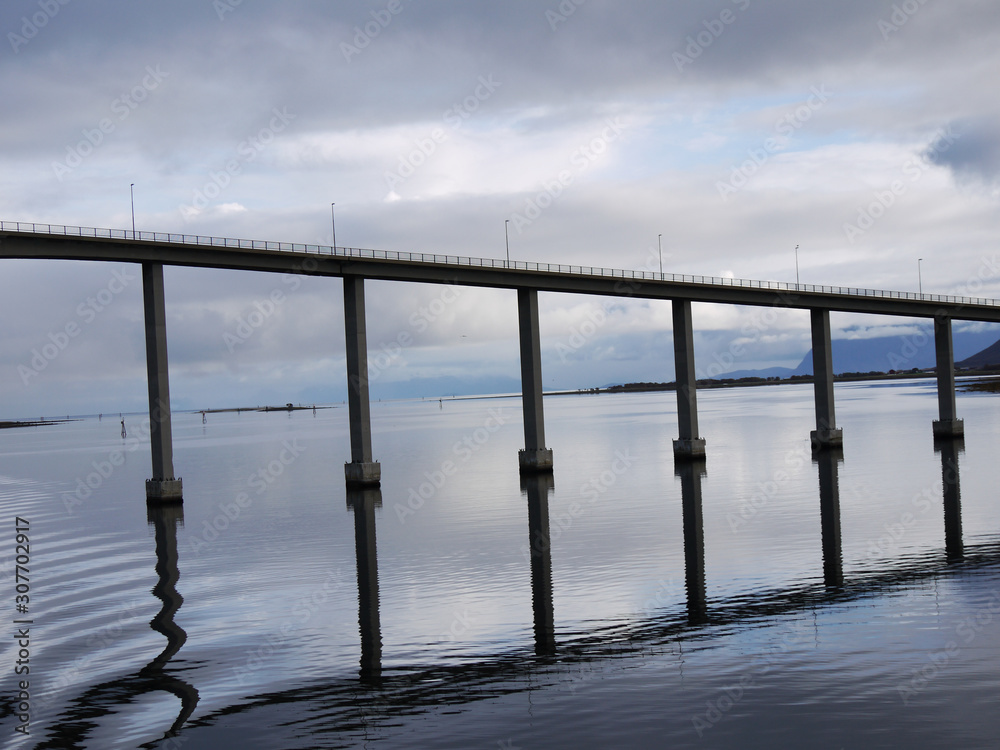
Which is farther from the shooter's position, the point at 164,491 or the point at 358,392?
the point at 358,392

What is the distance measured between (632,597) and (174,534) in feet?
78.8

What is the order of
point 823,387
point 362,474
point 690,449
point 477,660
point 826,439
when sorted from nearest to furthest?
point 477,660
point 362,474
point 690,449
point 826,439
point 823,387

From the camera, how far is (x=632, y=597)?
2233 cm

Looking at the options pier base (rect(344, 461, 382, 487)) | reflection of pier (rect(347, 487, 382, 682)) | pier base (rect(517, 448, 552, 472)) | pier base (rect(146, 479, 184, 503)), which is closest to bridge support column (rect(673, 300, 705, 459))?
pier base (rect(517, 448, 552, 472))

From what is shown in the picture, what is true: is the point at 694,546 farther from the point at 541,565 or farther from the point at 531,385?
the point at 531,385

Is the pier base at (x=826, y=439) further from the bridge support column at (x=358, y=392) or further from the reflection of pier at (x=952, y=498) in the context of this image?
the bridge support column at (x=358, y=392)

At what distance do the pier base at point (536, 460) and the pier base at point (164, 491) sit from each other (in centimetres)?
2134

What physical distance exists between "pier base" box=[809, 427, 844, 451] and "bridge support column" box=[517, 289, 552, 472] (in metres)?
23.2

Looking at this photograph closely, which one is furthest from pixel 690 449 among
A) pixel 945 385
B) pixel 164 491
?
pixel 164 491

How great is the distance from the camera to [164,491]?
1922 inches

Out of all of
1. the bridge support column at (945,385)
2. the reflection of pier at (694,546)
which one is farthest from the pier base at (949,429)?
the reflection of pier at (694,546)

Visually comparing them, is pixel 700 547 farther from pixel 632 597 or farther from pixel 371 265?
pixel 371 265

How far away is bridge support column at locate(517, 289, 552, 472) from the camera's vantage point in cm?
5966

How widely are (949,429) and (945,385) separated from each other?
516 centimetres
